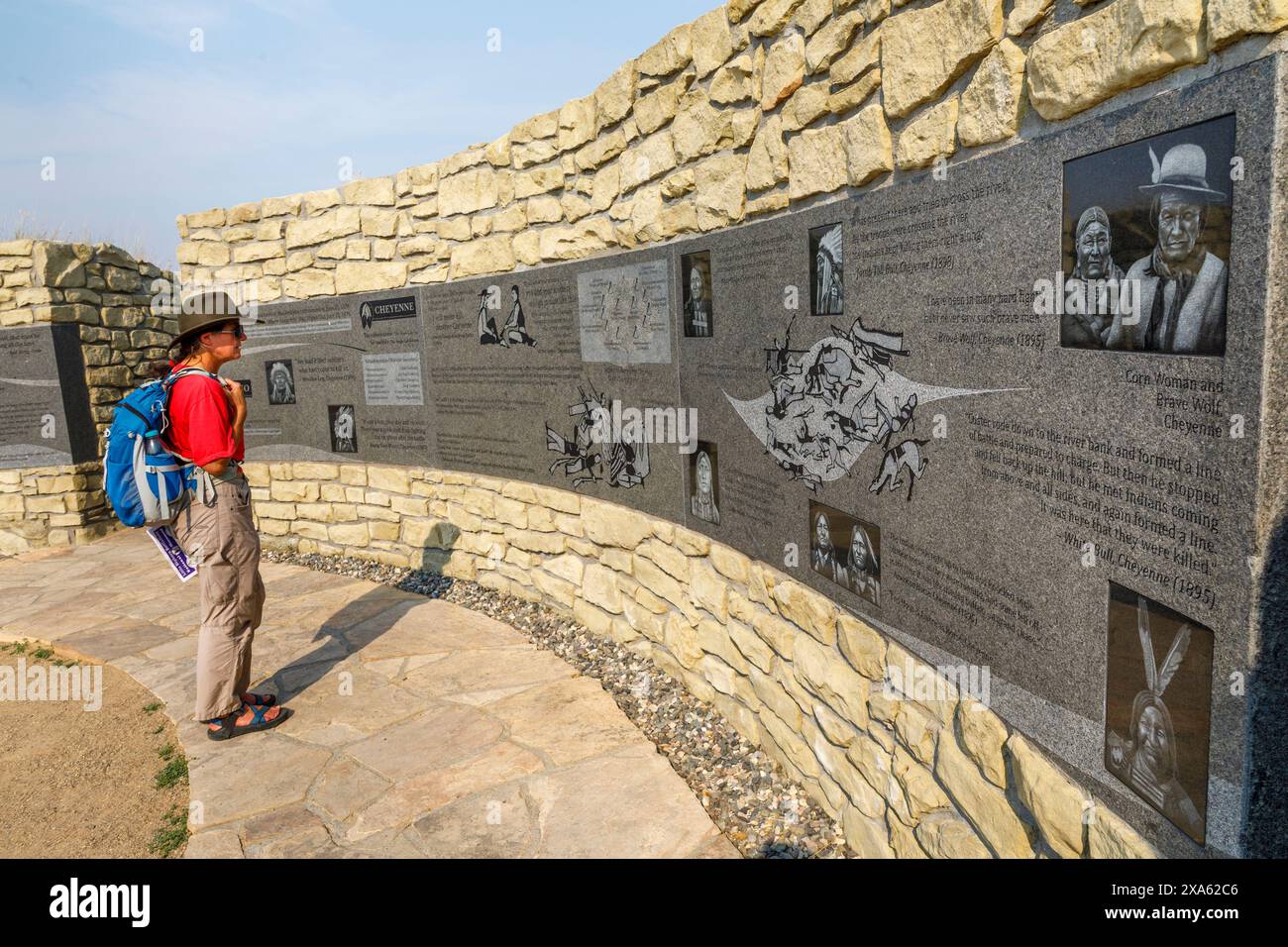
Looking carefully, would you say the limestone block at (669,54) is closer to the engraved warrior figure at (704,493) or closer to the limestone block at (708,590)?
the engraved warrior figure at (704,493)

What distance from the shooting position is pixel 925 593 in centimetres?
235

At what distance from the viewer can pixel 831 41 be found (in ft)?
8.93

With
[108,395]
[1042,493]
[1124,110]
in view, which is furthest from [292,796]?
[108,395]

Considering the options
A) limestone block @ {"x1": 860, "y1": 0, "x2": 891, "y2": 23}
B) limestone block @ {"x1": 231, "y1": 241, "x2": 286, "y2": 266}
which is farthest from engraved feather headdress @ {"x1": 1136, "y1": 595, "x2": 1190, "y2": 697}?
limestone block @ {"x1": 231, "y1": 241, "x2": 286, "y2": 266}

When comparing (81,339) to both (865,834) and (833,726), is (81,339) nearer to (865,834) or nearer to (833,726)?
(833,726)

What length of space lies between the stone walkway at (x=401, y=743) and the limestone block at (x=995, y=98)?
2491mm

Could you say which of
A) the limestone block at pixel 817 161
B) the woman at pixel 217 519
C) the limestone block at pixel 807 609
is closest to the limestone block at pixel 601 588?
the limestone block at pixel 807 609

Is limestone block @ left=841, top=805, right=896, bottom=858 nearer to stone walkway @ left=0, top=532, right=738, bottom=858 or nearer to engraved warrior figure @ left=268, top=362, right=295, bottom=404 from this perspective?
stone walkway @ left=0, top=532, right=738, bottom=858

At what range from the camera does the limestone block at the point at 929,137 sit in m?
2.15

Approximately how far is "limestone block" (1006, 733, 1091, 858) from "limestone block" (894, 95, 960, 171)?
158cm

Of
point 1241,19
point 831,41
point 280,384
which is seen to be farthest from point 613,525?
point 280,384

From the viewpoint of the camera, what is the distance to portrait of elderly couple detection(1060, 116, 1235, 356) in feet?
4.50

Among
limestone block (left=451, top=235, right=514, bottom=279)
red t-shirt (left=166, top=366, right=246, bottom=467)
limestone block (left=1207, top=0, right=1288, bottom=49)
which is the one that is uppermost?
limestone block (left=451, top=235, right=514, bottom=279)
